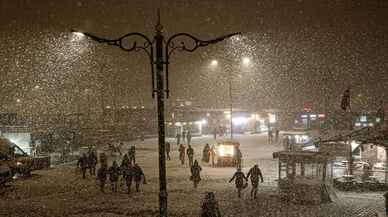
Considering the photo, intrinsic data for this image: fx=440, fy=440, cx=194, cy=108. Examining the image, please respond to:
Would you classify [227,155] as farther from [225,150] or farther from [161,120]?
[161,120]

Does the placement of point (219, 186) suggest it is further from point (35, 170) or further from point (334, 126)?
point (334, 126)

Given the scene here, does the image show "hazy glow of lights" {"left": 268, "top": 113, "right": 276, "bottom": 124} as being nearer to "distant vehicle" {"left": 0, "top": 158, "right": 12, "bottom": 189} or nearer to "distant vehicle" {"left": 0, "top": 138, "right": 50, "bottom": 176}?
"distant vehicle" {"left": 0, "top": 138, "right": 50, "bottom": 176}

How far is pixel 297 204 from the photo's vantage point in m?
17.4

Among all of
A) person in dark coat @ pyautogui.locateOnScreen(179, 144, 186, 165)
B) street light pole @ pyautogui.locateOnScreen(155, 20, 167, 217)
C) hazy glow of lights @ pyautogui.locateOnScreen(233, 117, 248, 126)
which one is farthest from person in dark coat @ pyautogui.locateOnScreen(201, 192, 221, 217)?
hazy glow of lights @ pyautogui.locateOnScreen(233, 117, 248, 126)

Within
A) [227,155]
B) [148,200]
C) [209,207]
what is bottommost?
[148,200]

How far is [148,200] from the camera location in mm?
17781

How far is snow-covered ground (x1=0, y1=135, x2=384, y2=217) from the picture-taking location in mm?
15844

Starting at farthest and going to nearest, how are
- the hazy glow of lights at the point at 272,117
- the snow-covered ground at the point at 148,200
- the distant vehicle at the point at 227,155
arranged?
the hazy glow of lights at the point at 272,117, the distant vehicle at the point at 227,155, the snow-covered ground at the point at 148,200

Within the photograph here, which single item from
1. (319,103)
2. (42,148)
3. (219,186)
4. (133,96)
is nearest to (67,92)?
(133,96)

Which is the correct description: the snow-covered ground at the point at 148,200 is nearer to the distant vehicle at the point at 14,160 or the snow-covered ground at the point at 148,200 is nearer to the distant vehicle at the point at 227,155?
the distant vehicle at the point at 14,160

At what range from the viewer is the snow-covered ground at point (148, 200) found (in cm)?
1584

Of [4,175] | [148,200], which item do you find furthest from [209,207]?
[4,175]

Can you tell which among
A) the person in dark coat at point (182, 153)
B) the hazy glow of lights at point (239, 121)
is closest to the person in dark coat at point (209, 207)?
the person in dark coat at point (182, 153)

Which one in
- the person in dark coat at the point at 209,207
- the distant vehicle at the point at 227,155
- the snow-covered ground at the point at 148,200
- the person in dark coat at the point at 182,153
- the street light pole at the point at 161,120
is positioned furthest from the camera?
the person in dark coat at the point at 182,153
